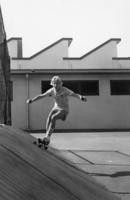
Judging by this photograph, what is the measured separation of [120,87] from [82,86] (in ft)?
8.15

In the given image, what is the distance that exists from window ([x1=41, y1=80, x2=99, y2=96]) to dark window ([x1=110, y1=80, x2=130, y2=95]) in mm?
1039

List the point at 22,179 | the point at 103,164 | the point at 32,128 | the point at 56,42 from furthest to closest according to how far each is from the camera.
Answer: the point at 56,42 → the point at 32,128 → the point at 103,164 → the point at 22,179

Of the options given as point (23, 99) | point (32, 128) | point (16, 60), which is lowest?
point (32, 128)

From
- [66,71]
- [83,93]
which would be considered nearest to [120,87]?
[83,93]

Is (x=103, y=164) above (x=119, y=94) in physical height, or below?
below

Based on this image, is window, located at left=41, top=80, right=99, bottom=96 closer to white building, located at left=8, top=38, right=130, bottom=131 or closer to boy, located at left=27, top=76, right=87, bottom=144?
white building, located at left=8, top=38, right=130, bottom=131

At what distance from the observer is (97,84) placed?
24.7 meters

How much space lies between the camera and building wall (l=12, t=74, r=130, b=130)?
23.6 metres

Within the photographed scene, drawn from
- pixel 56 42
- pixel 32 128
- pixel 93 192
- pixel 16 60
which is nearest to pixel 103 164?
pixel 93 192

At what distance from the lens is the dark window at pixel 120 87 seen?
24797 mm

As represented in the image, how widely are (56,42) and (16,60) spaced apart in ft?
12.2

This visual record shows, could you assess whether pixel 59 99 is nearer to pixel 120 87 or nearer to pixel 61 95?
pixel 61 95

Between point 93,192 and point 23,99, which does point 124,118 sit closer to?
point 23,99

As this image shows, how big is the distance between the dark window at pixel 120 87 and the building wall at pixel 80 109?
0.26 metres
